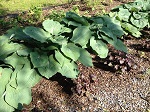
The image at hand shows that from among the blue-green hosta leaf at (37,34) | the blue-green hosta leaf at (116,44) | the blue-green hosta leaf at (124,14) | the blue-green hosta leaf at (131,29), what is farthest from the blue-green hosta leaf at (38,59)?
the blue-green hosta leaf at (124,14)

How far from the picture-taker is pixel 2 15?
8.05 meters

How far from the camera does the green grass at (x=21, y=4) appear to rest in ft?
29.0

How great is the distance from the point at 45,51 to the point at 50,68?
410mm

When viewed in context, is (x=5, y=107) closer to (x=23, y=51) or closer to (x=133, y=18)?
(x=23, y=51)

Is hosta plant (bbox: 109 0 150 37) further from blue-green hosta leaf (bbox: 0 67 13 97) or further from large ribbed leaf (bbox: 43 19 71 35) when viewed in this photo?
blue-green hosta leaf (bbox: 0 67 13 97)

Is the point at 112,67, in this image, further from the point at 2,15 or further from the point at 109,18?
the point at 2,15

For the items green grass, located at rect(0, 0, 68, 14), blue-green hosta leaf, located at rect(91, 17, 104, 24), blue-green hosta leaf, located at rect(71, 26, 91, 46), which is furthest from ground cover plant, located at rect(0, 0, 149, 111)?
green grass, located at rect(0, 0, 68, 14)

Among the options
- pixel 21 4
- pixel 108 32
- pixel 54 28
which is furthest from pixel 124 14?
pixel 21 4

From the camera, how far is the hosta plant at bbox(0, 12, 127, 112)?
4156mm

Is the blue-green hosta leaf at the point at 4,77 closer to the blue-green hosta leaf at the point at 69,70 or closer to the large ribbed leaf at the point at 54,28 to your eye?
the blue-green hosta leaf at the point at 69,70

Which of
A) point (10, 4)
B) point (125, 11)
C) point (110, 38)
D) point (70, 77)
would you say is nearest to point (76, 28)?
point (110, 38)

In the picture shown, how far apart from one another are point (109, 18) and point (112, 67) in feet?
4.05

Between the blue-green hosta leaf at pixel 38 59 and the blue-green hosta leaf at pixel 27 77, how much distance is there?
0.14m

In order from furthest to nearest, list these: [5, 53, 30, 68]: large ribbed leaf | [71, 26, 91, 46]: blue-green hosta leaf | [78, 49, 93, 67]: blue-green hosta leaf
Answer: [71, 26, 91, 46]: blue-green hosta leaf, [78, 49, 93, 67]: blue-green hosta leaf, [5, 53, 30, 68]: large ribbed leaf
